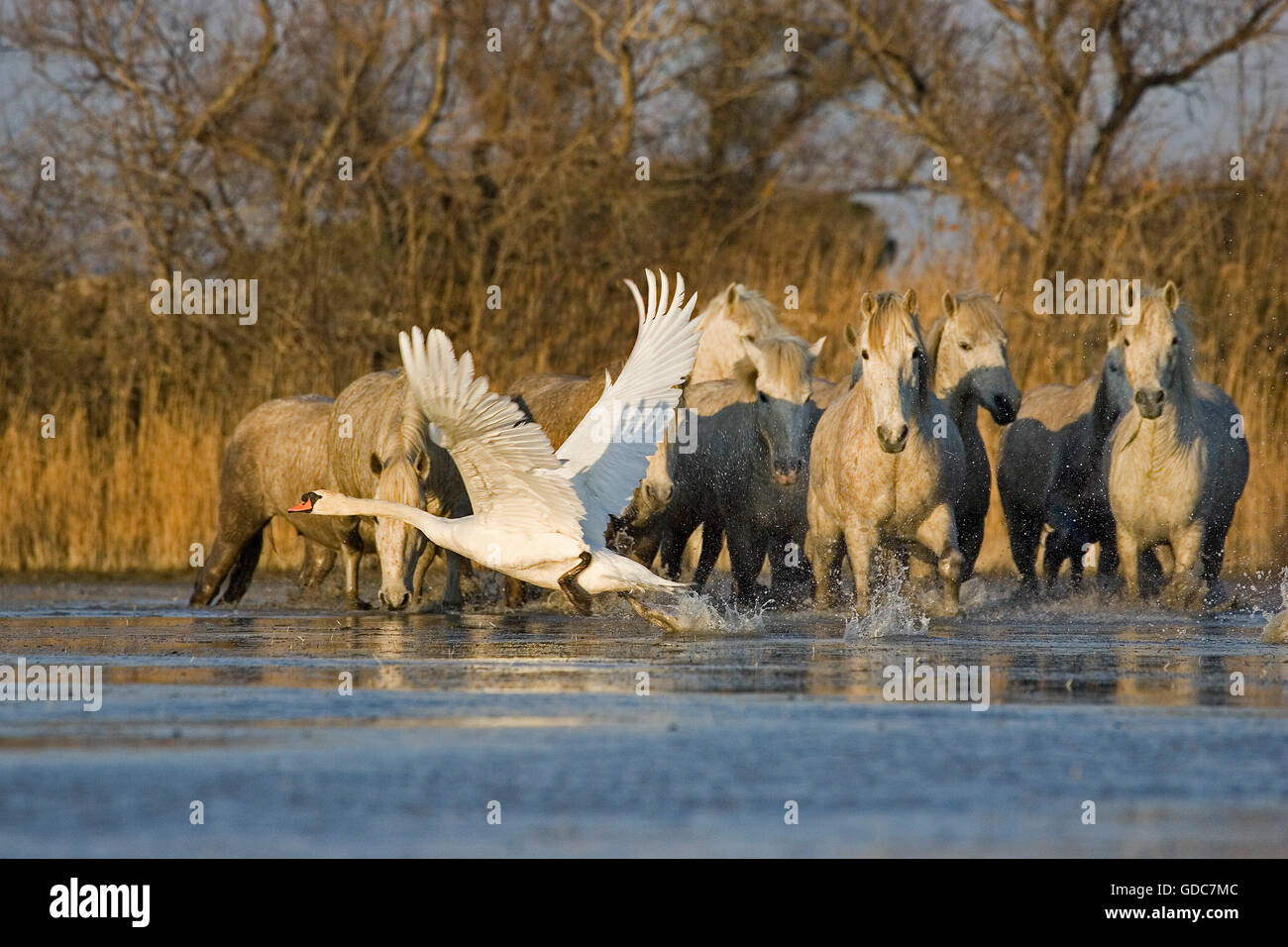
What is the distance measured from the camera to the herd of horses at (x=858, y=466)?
1139cm

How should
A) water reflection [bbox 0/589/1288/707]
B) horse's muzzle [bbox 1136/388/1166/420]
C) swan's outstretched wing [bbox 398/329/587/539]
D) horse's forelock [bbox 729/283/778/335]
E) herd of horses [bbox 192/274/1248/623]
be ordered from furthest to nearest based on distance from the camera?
horse's forelock [bbox 729/283/778/335] < horse's muzzle [bbox 1136/388/1166/420] < herd of horses [bbox 192/274/1248/623] < swan's outstretched wing [bbox 398/329/587/539] < water reflection [bbox 0/589/1288/707]

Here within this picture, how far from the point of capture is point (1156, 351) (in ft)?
Answer: 39.1

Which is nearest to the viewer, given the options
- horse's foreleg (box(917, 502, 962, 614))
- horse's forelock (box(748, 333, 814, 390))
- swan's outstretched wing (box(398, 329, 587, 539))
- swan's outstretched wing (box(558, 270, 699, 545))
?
swan's outstretched wing (box(398, 329, 587, 539))

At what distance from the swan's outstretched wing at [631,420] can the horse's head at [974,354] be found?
2.44m

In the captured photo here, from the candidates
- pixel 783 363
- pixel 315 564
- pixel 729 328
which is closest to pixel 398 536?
pixel 783 363

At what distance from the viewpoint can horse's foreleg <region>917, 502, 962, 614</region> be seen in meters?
11.2

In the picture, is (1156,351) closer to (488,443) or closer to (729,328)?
(729,328)

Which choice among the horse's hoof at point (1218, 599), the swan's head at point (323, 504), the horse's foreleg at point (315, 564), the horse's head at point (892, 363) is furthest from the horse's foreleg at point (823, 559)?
the horse's foreleg at point (315, 564)

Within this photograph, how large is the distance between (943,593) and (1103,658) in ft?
9.38

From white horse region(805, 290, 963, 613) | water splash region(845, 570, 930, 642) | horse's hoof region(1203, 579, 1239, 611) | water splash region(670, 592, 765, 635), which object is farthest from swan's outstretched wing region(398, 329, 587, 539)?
horse's hoof region(1203, 579, 1239, 611)

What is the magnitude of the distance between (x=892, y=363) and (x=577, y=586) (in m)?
2.24

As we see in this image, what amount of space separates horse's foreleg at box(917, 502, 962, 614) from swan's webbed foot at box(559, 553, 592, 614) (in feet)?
7.43

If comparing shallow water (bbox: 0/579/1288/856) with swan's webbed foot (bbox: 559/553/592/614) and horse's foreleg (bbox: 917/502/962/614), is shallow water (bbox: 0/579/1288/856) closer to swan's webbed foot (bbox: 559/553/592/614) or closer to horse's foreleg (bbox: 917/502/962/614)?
swan's webbed foot (bbox: 559/553/592/614)

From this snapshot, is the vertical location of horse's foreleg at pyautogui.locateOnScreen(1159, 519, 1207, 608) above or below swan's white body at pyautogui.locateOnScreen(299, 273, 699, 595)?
below
